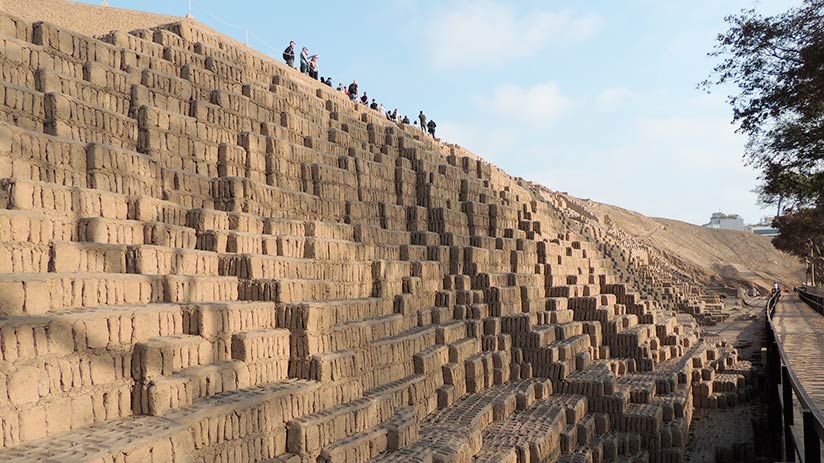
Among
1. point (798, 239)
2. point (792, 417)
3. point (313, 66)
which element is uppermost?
point (313, 66)

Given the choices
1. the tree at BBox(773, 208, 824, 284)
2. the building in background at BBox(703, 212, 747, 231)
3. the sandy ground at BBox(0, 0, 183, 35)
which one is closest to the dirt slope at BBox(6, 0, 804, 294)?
the tree at BBox(773, 208, 824, 284)

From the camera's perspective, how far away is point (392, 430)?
6648mm

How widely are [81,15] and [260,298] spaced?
1526 cm

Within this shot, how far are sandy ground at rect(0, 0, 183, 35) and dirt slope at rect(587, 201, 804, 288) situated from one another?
168 feet

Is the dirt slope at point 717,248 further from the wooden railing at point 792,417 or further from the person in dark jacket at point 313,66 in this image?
the wooden railing at point 792,417

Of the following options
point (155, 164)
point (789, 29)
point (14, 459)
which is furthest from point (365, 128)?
point (14, 459)

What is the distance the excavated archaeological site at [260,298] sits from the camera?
16.2 feet

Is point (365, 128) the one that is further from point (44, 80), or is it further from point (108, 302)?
point (108, 302)

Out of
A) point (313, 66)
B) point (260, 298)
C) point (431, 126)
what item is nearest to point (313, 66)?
point (313, 66)

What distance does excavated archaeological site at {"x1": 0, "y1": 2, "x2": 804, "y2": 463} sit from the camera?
4.95m

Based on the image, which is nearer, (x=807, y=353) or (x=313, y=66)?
(x=807, y=353)

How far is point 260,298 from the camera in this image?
7137mm

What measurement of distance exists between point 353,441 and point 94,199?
3692 mm

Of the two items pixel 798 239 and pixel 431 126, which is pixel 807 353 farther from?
pixel 798 239
